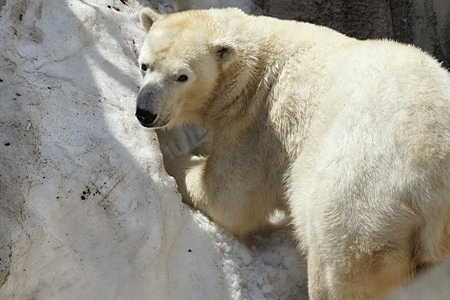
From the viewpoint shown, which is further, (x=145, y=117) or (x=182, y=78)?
(x=182, y=78)

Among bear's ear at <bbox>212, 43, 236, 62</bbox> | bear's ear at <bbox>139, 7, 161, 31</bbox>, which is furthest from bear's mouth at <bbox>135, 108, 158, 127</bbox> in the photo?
bear's ear at <bbox>139, 7, 161, 31</bbox>

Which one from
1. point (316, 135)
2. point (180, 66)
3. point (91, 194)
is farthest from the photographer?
point (180, 66)

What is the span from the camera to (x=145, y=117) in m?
4.69

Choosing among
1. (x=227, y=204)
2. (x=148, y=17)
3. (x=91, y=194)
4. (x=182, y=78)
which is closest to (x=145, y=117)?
(x=182, y=78)

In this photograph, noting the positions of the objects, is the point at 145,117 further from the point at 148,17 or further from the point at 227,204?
the point at 148,17

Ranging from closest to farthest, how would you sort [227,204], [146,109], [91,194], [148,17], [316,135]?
[91,194] < [316,135] < [146,109] < [227,204] < [148,17]

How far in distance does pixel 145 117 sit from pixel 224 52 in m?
0.68

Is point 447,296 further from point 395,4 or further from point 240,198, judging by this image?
point 395,4

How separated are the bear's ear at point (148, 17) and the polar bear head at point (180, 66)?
0.56 ft

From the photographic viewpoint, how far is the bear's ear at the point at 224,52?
16.2 ft

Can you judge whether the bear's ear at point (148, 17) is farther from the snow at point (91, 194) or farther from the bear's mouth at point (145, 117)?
the bear's mouth at point (145, 117)

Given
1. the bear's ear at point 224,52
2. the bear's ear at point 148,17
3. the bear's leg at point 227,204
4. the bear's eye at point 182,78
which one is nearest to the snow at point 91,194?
the bear's leg at point 227,204

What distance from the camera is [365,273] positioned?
4098 millimetres

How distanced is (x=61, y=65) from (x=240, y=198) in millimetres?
1396
